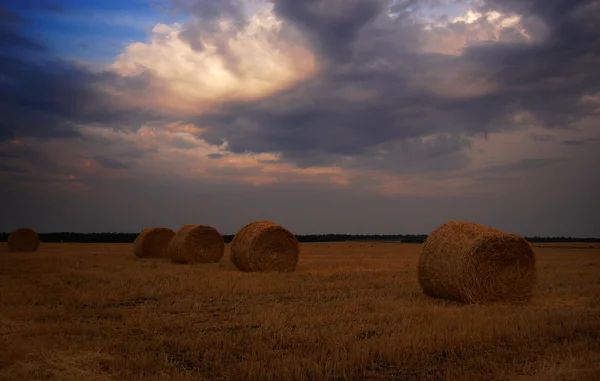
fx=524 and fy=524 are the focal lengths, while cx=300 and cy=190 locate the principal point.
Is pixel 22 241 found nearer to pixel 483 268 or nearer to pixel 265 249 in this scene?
pixel 265 249

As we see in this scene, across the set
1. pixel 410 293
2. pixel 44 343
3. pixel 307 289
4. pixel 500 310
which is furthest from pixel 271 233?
pixel 44 343

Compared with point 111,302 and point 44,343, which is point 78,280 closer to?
point 111,302

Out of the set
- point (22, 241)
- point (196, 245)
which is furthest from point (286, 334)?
point (22, 241)

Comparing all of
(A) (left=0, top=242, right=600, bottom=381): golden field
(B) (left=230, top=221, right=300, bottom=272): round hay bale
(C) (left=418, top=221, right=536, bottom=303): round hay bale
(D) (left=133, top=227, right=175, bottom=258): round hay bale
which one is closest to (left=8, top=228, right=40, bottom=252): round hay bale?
(D) (left=133, top=227, right=175, bottom=258): round hay bale

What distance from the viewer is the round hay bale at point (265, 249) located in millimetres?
17406

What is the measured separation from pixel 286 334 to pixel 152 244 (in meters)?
19.6

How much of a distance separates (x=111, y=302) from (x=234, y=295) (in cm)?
246

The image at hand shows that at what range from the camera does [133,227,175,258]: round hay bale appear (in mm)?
25016

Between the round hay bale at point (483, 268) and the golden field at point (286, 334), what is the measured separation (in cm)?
51

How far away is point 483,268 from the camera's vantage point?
10.9 metres

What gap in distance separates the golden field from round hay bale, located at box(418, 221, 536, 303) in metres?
0.51

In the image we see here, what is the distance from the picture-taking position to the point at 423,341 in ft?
21.0

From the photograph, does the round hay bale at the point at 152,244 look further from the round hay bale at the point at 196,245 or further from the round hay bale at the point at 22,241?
the round hay bale at the point at 22,241

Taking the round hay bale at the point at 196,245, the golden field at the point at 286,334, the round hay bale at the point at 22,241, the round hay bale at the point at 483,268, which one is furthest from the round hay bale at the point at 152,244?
the round hay bale at the point at 483,268
